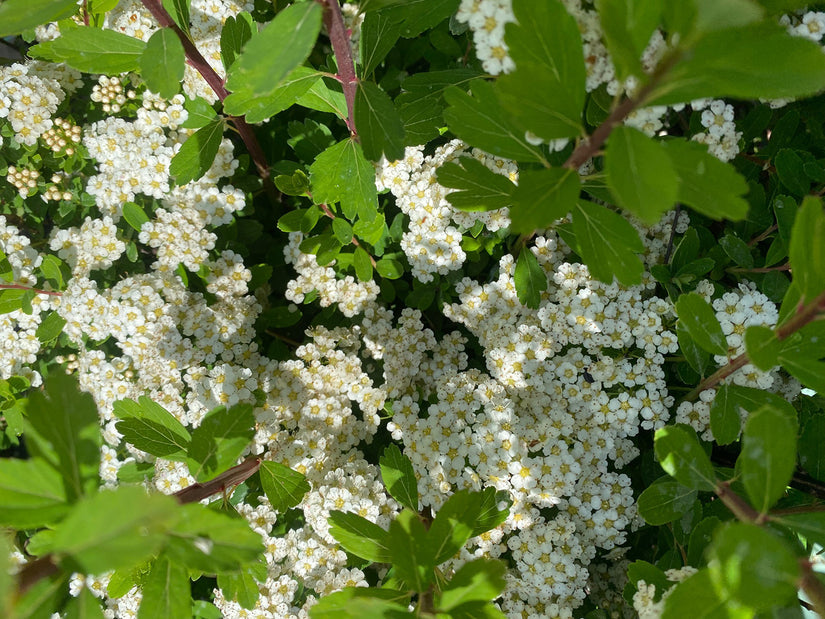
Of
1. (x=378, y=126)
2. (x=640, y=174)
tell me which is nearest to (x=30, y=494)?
(x=378, y=126)

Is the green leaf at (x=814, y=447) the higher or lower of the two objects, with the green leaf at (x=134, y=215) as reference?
lower

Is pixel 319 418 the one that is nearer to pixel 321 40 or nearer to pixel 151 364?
pixel 151 364

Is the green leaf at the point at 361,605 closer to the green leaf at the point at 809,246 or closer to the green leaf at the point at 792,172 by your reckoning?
the green leaf at the point at 809,246

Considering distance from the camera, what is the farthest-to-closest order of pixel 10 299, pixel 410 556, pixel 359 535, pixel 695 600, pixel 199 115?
pixel 10 299 → pixel 199 115 → pixel 359 535 → pixel 410 556 → pixel 695 600

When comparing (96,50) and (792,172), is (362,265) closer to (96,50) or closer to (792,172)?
(96,50)

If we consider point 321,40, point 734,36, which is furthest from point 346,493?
point 321,40

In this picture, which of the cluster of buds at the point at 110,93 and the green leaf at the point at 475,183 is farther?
the cluster of buds at the point at 110,93

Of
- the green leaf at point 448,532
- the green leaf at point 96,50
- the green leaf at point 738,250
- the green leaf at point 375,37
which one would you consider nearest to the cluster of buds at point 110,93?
the green leaf at point 96,50
